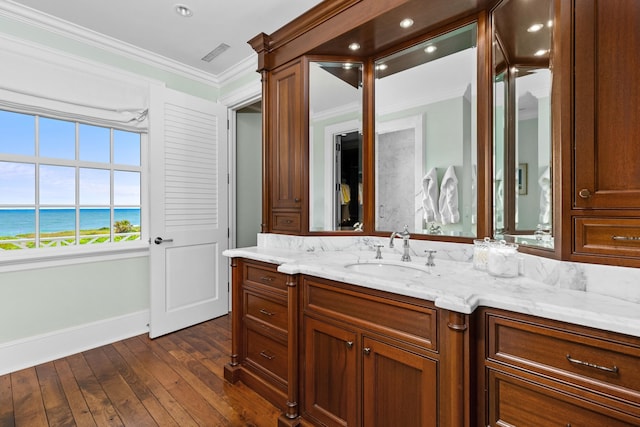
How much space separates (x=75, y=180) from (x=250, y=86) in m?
1.77

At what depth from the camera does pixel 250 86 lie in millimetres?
3023

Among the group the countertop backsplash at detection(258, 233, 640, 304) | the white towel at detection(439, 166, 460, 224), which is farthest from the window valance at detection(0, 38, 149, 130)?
the white towel at detection(439, 166, 460, 224)

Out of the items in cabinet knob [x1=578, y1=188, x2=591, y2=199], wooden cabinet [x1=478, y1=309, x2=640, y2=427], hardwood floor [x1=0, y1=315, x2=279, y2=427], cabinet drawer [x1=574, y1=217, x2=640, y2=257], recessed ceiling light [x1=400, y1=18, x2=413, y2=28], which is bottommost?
hardwood floor [x1=0, y1=315, x2=279, y2=427]

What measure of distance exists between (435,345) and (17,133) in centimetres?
321

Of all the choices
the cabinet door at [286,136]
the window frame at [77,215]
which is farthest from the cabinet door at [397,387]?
the window frame at [77,215]

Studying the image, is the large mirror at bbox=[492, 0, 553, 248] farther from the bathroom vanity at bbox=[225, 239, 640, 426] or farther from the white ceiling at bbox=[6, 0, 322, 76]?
the white ceiling at bbox=[6, 0, 322, 76]

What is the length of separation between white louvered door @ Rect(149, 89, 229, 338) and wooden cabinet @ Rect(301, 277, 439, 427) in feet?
5.97

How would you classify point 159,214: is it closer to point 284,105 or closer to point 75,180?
point 75,180

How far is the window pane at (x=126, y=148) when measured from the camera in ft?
9.30

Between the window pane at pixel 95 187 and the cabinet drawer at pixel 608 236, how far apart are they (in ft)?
11.0

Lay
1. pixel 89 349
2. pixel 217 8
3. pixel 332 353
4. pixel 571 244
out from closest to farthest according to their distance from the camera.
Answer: pixel 571 244 < pixel 332 353 < pixel 217 8 < pixel 89 349

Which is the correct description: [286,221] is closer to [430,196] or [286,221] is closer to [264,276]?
[264,276]

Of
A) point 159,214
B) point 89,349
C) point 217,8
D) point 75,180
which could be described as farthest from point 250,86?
point 89,349

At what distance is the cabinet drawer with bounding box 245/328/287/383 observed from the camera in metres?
1.80
